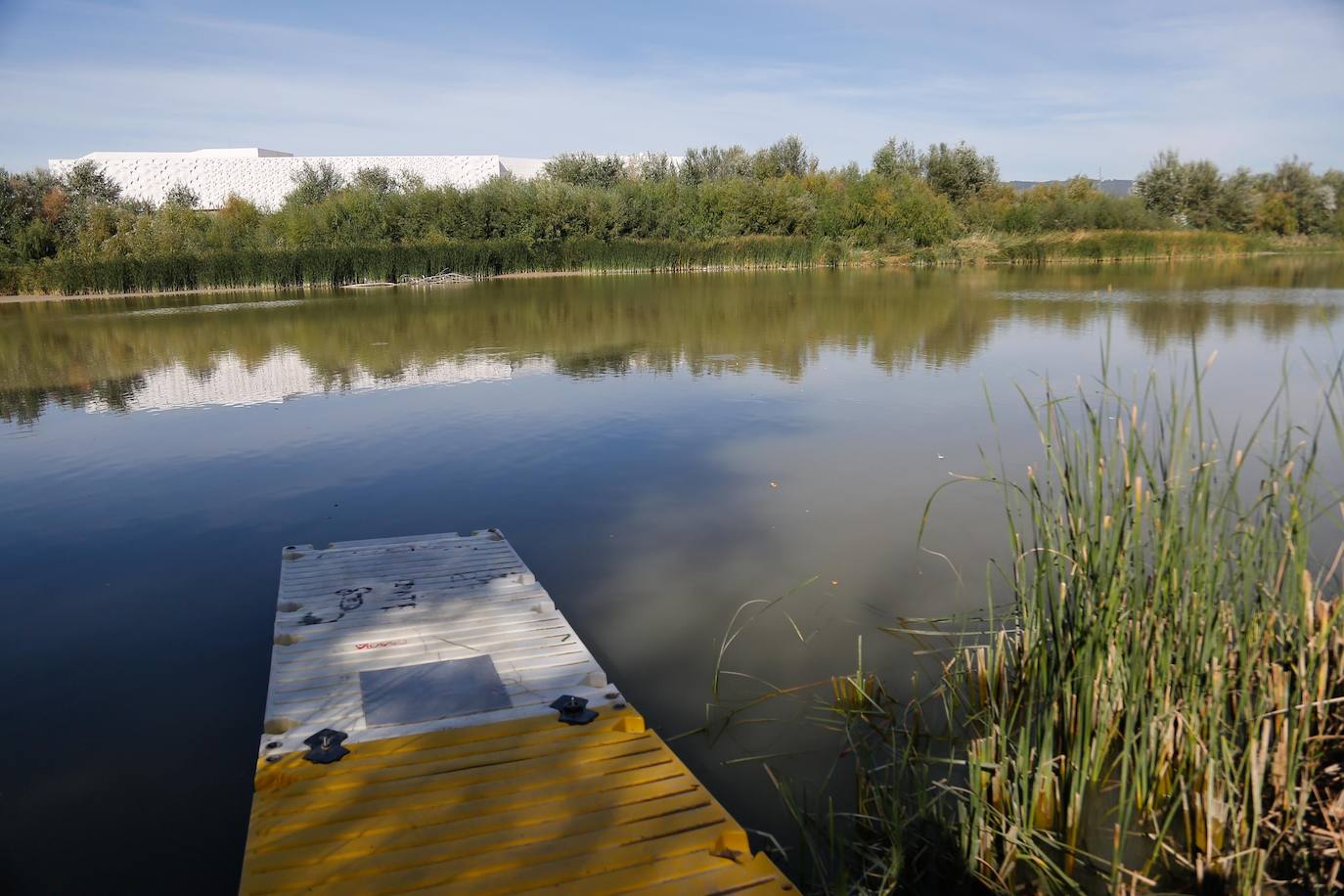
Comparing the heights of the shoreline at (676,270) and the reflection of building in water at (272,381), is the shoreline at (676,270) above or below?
above

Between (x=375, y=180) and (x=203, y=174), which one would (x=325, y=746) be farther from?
(x=203, y=174)

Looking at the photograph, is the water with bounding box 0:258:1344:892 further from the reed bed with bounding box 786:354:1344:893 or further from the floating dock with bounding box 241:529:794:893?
the reed bed with bounding box 786:354:1344:893

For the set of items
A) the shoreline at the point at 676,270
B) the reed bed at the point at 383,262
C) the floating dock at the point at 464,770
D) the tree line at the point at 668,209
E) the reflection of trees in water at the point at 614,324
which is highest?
the tree line at the point at 668,209

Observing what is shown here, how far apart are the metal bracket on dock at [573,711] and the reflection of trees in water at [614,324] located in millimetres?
6334

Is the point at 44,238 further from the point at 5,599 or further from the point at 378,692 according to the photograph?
the point at 378,692

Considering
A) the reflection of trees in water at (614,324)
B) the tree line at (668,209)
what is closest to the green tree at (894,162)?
the tree line at (668,209)

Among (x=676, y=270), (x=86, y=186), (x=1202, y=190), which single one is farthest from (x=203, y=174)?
(x=1202, y=190)

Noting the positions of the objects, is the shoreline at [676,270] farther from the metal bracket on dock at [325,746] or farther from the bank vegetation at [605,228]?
the metal bracket on dock at [325,746]

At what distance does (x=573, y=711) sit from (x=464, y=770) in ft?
1.52

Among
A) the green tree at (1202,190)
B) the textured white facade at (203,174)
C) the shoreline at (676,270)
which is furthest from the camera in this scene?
the textured white facade at (203,174)

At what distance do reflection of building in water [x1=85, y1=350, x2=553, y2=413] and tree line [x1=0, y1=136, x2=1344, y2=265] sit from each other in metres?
18.0

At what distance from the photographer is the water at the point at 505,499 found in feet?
11.4

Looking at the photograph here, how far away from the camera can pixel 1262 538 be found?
2.66 metres

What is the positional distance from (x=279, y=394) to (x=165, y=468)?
3.21m
